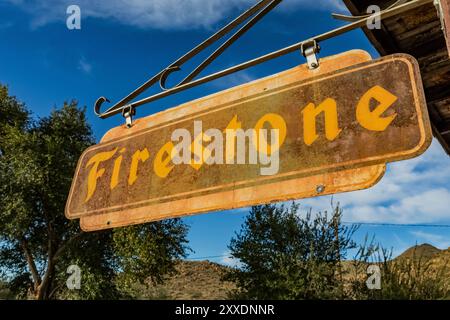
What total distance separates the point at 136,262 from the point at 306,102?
1914 centimetres

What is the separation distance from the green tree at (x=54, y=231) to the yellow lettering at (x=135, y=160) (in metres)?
18.0

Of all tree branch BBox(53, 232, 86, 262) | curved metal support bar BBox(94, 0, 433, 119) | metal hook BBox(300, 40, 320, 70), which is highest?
tree branch BBox(53, 232, 86, 262)

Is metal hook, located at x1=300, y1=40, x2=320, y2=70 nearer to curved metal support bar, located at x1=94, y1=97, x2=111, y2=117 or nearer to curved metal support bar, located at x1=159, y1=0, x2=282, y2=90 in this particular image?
curved metal support bar, located at x1=159, y1=0, x2=282, y2=90

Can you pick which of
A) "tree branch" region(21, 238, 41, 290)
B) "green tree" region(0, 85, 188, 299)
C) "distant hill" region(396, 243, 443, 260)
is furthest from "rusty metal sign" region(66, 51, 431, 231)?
"tree branch" region(21, 238, 41, 290)

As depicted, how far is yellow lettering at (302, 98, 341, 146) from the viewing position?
4.46 ft

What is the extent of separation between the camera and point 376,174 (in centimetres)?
120

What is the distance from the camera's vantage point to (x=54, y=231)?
20422mm

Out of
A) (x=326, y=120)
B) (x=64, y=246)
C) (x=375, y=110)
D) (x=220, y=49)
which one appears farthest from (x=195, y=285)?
(x=375, y=110)

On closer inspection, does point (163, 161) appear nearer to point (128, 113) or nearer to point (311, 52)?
point (128, 113)

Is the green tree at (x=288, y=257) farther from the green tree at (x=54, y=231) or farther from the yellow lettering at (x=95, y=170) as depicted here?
the yellow lettering at (x=95, y=170)

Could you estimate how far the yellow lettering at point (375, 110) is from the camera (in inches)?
49.4

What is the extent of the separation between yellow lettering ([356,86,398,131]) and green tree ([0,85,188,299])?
18883 millimetres

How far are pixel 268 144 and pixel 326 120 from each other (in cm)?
24

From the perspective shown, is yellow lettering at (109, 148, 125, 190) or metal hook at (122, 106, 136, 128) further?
metal hook at (122, 106, 136, 128)
